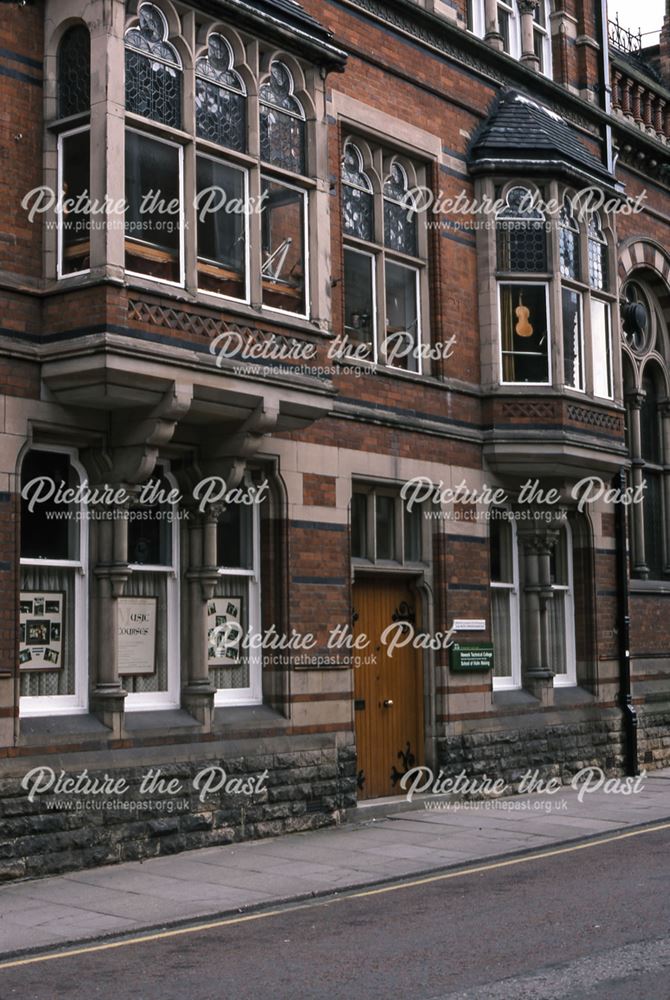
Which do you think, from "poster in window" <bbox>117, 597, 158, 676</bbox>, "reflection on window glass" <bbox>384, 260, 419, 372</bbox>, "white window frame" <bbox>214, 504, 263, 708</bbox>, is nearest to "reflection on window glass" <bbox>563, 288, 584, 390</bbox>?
"reflection on window glass" <bbox>384, 260, 419, 372</bbox>

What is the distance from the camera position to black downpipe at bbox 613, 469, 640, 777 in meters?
20.0

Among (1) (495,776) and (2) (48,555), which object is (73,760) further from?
(1) (495,776)

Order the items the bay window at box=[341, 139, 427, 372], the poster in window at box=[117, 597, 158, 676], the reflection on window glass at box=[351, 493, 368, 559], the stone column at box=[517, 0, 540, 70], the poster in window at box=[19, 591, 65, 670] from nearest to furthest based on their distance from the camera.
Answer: the poster in window at box=[19, 591, 65, 670], the poster in window at box=[117, 597, 158, 676], the reflection on window glass at box=[351, 493, 368, 559], the bay window at box=[341, 139, 427, 372], the stone column at box=[517, 0, 540, 70]

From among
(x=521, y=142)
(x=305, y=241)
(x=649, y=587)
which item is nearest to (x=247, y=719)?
(x=305, y=241)

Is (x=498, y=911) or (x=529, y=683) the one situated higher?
(x=529, y=683)

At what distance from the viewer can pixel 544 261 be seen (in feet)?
59.6

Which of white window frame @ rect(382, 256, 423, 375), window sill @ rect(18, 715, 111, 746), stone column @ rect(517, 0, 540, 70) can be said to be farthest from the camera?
stone column @ rect(517, 0, 540, 70)

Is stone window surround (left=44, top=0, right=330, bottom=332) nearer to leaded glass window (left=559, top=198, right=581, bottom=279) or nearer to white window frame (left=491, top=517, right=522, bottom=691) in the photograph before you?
leaded glass window (left=559, top=198, right=581, bottom=279)

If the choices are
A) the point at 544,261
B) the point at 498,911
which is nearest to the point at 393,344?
the point at 544,261

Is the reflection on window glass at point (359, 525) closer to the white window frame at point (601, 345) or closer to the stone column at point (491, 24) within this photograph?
the white window frame at point (601, 345)

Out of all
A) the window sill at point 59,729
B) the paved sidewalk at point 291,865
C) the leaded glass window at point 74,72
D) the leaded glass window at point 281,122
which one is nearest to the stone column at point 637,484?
the paved sidewalk at point 291,865

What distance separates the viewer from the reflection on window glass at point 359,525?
53.4ft

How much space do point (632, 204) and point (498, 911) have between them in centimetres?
1458

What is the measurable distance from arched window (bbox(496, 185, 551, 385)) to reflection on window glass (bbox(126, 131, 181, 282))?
6.37m
